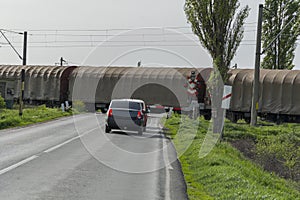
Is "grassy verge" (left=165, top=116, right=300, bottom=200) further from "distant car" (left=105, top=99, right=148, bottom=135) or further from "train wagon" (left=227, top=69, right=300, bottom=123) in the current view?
"train wagon" (left=227, top=69, right=300, bottom=123)

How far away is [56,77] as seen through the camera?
142 feet

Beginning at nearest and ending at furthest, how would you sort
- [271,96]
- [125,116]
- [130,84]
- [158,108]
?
[125,116]
[271,96]
[158,108]
[130,84]

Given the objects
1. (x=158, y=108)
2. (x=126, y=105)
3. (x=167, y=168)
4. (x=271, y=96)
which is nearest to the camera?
(x=167, y=168)

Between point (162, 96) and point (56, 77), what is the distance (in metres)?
10.7

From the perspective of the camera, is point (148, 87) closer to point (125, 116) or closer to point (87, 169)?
point (125, 116)

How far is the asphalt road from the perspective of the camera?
8.37 meters

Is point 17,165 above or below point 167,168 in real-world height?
above

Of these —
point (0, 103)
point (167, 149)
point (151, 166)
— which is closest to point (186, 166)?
point (151, 166)

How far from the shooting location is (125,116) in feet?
67.9

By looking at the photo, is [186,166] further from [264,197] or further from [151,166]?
[264,197]

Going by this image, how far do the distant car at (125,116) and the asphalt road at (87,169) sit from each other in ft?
8.22

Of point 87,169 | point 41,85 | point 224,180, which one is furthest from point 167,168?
point 41,85

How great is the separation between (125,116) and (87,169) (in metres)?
9.77

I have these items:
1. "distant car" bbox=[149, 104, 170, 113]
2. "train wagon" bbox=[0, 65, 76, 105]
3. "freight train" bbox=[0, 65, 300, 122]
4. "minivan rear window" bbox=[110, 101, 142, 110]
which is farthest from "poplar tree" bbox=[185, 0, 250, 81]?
"train wagon" bbox=[0, 65, 76, 105]
